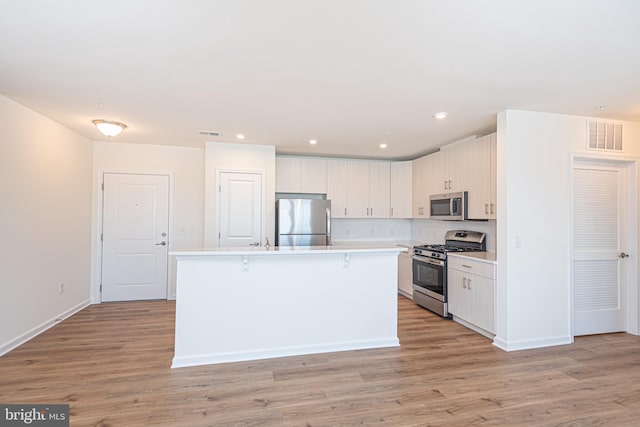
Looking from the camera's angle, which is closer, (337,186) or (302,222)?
(302,222)

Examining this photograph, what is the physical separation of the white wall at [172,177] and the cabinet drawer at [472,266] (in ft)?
12.6

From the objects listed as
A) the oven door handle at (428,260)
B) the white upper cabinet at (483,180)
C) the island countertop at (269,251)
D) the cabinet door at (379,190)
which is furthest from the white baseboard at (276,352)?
the cabinet door at (379,190)

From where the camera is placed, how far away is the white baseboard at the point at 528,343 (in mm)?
3279

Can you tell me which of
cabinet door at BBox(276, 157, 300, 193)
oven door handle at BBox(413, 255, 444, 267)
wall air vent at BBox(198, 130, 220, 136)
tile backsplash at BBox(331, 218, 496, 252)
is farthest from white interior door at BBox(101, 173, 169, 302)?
oven door handle at BBox(413, 255, 444, 267)

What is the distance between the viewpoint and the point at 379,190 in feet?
19.0

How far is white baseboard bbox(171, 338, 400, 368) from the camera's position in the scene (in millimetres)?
2893

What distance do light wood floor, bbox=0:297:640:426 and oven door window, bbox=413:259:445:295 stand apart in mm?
915

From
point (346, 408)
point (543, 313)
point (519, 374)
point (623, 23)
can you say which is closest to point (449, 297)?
point (543, 313)

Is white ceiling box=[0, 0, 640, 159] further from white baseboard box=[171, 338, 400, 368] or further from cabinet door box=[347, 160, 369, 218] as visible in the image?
white baseboard box=[171, 338, 400, 368]

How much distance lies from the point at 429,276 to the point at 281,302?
8.07 ft

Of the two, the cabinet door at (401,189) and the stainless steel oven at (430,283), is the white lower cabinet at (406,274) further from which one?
the cabinet door at (401,189)

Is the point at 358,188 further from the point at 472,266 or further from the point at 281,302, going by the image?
the point at 281,302

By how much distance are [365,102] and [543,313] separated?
2.88m

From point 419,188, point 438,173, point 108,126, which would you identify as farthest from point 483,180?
point 108,126
